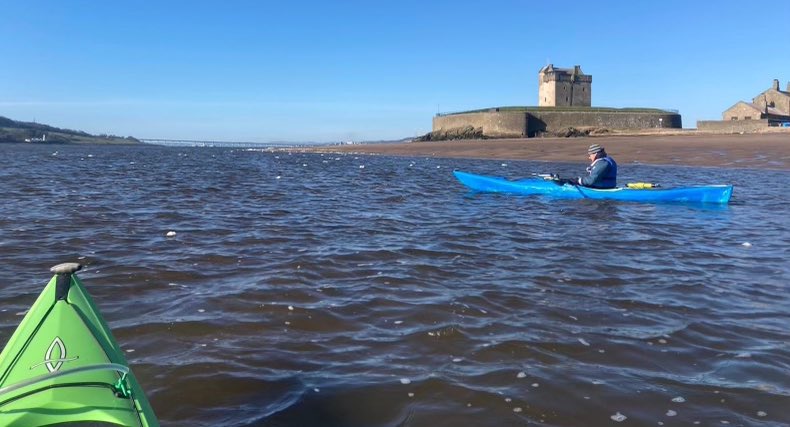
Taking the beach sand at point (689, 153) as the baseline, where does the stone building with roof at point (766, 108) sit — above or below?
above

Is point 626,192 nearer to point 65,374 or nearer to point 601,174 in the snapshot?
point 601,174

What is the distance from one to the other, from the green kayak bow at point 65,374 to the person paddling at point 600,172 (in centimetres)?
1231

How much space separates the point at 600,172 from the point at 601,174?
7cm

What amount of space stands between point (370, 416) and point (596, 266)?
4.48 meters

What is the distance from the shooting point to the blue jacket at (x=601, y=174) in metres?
13.3

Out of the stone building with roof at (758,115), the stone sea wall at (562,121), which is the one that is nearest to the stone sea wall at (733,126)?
the stone building with roof at (758,115)

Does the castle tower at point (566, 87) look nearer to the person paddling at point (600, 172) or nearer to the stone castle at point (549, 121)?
the stone castle at point (549, 121)

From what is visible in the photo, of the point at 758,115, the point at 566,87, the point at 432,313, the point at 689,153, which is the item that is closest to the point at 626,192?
the point at 432,313

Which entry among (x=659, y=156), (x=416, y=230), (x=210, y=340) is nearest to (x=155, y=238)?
(x=416, y=230)

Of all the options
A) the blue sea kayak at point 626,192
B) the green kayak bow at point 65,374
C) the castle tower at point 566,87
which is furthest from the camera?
the castle tower at point 566,87

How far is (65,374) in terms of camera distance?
2.35m

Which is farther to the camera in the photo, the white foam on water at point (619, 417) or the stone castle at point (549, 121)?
the stone castle at point (549, 121)

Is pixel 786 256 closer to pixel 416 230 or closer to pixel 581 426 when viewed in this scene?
pixel 416 230

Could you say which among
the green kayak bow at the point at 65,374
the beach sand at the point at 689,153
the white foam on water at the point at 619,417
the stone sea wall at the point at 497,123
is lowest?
the white foam on water at the point at 619,417
